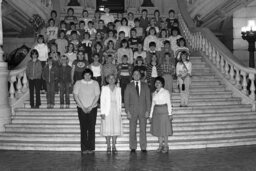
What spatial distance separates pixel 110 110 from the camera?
33.1 feet

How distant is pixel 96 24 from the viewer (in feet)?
52.6

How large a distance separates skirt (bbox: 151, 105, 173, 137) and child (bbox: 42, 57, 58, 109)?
305 cm

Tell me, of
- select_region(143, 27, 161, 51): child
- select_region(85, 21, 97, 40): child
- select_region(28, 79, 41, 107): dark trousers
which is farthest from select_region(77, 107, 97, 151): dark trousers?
select_region(85, 21, 97, 40): child

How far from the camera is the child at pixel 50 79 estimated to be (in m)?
11.9

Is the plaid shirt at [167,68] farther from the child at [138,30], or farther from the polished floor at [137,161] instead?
the child at [138,30]

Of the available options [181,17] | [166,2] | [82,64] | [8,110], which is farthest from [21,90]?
[166,2]

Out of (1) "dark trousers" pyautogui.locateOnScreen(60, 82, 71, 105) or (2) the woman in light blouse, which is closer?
(2) the woman in light blouse

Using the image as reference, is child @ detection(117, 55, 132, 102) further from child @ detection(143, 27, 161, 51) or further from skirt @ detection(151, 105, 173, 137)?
child @ detection(143, 27, 161, 51)

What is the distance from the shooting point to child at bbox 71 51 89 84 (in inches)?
469

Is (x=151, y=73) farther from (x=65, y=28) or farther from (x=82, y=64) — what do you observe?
(x=65, y=28)

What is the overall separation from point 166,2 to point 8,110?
472 inches

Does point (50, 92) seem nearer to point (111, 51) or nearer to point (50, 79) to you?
point (50, 79)

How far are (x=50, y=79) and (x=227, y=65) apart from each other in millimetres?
5117

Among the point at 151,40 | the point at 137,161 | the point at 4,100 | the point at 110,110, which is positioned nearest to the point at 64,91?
the point at 4,100
